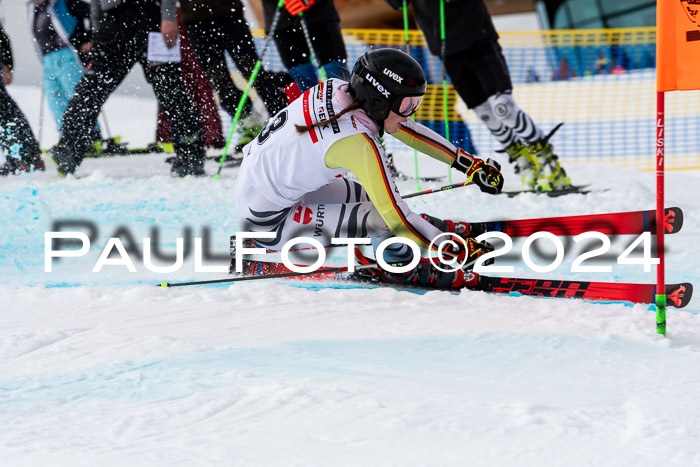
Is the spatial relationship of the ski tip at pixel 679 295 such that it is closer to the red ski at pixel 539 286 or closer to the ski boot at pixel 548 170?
the red ski at pixel 539 286

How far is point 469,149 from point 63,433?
15.6 ft

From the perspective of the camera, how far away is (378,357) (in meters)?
2.45

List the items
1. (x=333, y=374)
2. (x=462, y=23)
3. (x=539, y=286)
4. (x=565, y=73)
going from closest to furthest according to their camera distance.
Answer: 1. (x=333, y=374)
2. (x=539, y=286)
3. (x=462, y=23)
4. (x=565, y=73)

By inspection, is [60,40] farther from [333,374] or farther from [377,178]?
[333,374]

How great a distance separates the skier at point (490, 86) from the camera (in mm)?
5379

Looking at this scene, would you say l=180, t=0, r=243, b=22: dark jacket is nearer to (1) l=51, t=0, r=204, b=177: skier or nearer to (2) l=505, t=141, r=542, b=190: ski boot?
(1) l=51, t=0, r=204, b=177: skier

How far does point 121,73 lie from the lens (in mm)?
5930

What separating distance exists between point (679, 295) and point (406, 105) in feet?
4.29

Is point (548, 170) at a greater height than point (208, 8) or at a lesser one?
lesser

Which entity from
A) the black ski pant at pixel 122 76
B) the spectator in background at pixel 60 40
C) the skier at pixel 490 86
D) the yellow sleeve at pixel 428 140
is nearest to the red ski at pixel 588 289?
the yellow sleeve at pixel 428 140

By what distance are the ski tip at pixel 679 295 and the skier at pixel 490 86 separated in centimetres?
264

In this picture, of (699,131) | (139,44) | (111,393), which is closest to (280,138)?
(111,393)

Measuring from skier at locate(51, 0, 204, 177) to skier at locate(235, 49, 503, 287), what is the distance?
8.40 feet

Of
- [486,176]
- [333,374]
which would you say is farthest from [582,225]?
[333,374]
